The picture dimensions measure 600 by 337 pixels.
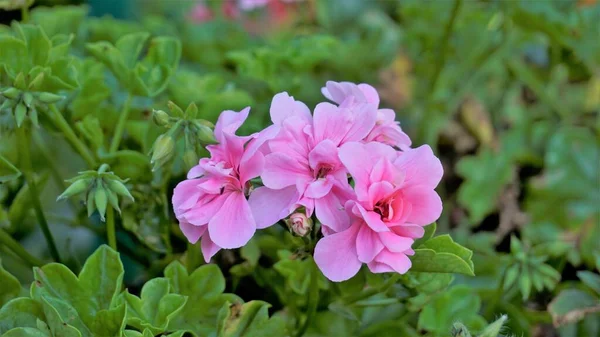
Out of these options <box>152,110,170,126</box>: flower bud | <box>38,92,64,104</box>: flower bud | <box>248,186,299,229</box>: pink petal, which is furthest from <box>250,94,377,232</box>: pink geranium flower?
<box>38,92,64,104</box>: flower bud

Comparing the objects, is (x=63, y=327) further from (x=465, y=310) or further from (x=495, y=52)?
(x=495, y=52)

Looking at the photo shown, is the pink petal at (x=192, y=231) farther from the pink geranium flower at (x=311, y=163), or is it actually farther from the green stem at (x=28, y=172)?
the green stem at (x=28, y=172)

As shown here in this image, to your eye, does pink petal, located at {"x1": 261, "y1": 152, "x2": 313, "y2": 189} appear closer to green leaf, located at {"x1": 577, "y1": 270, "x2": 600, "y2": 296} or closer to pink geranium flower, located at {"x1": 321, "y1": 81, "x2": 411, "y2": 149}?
pink geranium flower, located at {"x1": 321, "y1": 81, "x2": 411, "y2": 149}

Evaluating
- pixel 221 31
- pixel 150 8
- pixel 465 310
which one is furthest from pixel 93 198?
pixel 150 8

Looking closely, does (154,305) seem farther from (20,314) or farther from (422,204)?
(422,204)

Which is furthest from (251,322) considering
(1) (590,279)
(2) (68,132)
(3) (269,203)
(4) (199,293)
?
(1) (590,279)

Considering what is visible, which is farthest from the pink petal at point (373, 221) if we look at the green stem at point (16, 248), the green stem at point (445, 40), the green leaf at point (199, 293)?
the green stem at point (445, 40)
